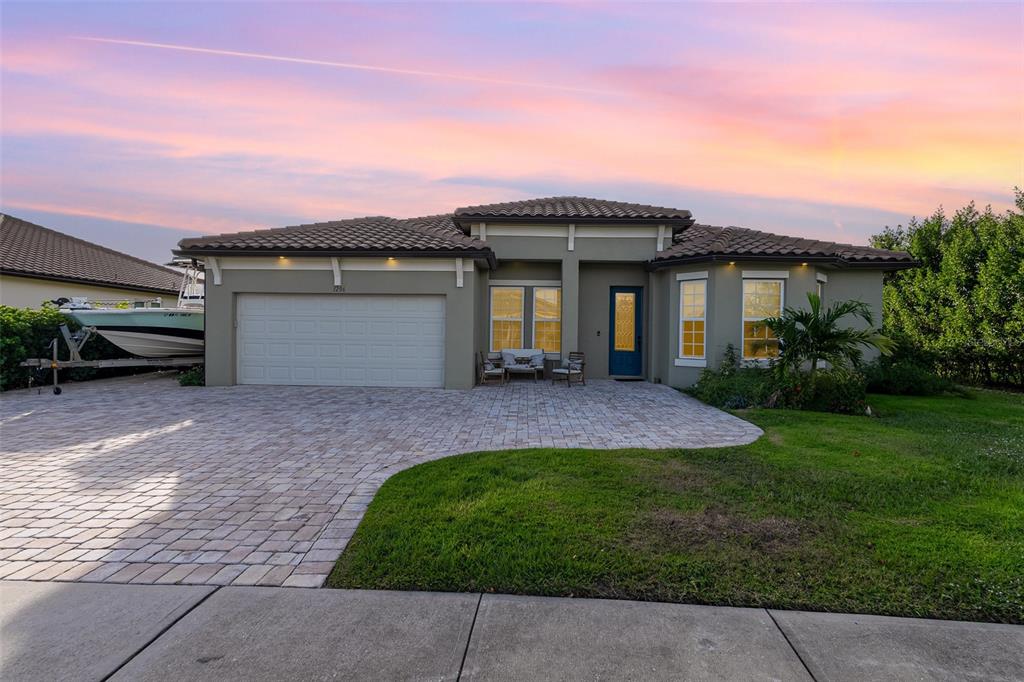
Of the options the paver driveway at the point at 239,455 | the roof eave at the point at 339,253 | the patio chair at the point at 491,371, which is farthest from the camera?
the patio chair at the point at 491,371

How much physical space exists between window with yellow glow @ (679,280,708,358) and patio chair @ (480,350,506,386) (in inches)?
186

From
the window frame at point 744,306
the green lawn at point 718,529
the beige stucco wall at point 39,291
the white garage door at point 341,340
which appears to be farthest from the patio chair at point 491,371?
the beige stucco wall at point 39,291

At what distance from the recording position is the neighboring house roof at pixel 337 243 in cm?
1233

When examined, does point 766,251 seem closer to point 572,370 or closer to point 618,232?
point 618,232

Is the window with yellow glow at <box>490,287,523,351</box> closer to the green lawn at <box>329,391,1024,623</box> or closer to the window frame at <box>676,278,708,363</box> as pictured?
the window frame at <box>676,278,708,363</box>

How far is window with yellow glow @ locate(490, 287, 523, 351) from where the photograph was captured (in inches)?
595

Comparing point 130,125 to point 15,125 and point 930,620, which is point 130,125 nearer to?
point 15,125

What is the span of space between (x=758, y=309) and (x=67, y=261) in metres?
25.0

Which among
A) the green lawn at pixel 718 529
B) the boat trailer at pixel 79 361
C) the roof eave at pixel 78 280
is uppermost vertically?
the roof eave at pixel 78 280

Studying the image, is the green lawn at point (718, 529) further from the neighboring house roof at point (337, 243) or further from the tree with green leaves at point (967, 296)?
the tree with green leaves at point (967, 296)

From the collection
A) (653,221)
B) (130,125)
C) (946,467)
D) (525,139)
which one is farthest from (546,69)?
(946,467)

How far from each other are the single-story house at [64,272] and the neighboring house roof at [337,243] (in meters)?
4.37

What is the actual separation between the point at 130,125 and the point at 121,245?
15260mm

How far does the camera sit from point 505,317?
15.1 m
